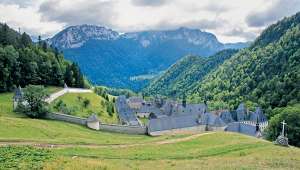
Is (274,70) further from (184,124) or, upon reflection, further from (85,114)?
(85,114)

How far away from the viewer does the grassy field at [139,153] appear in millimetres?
29828

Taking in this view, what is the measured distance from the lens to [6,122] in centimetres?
5297

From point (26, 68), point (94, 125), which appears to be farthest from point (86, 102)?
point (94, 125)

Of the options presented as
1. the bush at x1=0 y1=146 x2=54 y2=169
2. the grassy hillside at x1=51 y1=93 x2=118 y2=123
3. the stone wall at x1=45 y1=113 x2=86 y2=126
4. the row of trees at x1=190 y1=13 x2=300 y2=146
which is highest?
the row of trees at x1=190 y1=13 x2=300 y2=146

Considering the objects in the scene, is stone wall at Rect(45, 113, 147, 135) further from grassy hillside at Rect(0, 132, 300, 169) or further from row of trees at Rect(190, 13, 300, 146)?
row of trees at Rect(190, 13, 300, 146)

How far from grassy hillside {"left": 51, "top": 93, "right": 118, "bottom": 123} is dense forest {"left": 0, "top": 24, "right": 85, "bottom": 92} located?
8.85 metres

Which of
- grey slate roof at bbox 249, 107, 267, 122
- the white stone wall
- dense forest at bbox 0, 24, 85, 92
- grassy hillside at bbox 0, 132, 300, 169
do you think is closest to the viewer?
grassy hillside at bbox 0, 132, 300, 169

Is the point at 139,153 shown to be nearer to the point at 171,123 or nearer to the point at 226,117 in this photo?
the point at 171,123

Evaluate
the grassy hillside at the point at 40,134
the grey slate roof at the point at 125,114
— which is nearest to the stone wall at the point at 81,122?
the grassy hillside at the point at 40,134

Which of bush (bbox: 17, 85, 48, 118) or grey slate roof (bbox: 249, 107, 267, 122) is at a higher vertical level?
bush (bbox: 17, 85, 48, 118)

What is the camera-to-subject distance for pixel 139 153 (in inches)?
1544

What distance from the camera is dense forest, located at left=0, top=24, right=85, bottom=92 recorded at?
9125cm

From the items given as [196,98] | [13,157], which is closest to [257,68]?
[196,98]

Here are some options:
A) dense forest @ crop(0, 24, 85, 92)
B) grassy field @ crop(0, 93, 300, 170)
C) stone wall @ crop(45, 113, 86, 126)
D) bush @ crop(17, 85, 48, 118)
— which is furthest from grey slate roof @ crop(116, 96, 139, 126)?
grassy field @ crop(0, 93, 300, 170)
